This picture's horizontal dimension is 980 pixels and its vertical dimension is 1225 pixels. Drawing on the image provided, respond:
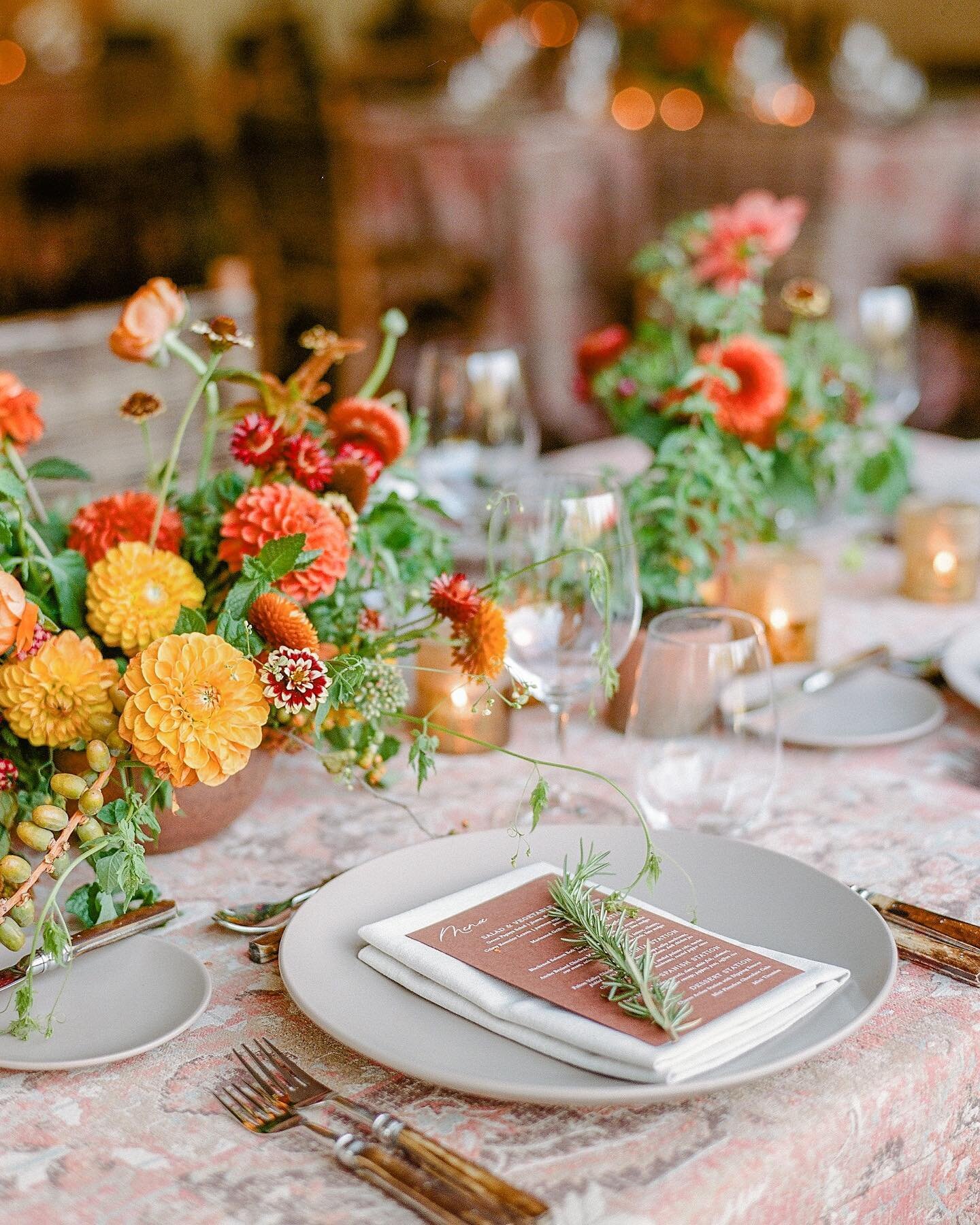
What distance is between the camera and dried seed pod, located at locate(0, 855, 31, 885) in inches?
26.7

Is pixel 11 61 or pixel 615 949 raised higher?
pixel 11 61

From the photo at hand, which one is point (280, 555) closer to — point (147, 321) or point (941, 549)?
point (147, 321)

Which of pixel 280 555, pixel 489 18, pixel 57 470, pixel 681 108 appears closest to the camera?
pixel 280 555

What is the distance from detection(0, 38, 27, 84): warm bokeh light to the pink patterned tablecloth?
→ 573 centimetres

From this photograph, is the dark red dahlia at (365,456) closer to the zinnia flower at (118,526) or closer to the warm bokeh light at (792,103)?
the zinnia flower at (118,526)

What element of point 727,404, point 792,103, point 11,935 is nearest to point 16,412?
point 11,935

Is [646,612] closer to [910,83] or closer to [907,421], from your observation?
[907,421]

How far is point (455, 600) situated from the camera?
30.7 inches

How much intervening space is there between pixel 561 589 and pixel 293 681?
257 millimetres

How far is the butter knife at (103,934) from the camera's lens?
2.32 feet

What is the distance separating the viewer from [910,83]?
5730mm

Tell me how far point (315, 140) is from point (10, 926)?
4363 mm

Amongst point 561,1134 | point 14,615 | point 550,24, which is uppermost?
point 550,24

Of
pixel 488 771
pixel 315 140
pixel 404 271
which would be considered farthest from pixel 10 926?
pixel 315 140
